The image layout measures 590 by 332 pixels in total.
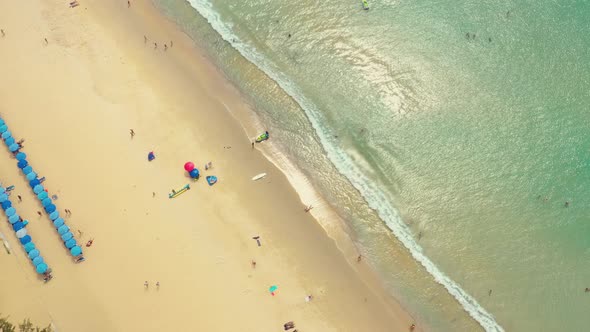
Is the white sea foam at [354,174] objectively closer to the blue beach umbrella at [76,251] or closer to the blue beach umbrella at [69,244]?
the blue beach umbrella at [76,251]

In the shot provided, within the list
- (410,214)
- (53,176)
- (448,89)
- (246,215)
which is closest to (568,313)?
(410,214)

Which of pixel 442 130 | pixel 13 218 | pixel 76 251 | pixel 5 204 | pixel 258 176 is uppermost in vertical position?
pixel 5 204

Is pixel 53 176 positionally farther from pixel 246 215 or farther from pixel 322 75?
pixel 322 75

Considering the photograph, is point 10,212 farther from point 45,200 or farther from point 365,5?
point 365,5

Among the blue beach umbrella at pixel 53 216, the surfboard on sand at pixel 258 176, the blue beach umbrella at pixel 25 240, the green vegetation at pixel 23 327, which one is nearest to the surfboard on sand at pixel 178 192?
the surfboard on sand at pixel 258 176

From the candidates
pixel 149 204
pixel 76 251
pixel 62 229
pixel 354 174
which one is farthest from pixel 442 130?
pixel 62 229

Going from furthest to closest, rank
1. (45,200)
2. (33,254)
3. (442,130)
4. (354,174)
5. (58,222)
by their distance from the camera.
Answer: (442,130) < (354,174) < (45,200) < (58,222) < (33,254)
